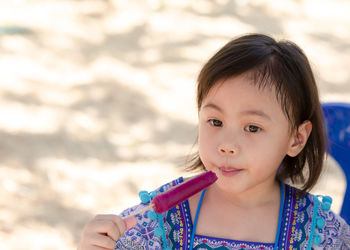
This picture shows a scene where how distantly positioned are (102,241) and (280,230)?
60 centimetres

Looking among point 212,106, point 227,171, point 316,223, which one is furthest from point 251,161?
point 316,223

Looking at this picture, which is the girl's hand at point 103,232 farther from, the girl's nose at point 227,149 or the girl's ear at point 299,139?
the girl's ear at point 299,139

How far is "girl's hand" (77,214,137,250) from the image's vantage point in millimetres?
1532

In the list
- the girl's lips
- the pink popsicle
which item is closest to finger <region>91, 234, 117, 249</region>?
the pink popsicle

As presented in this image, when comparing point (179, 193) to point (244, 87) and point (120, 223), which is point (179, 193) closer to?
point (120, 223)

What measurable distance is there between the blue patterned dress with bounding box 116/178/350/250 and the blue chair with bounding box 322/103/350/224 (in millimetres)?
285

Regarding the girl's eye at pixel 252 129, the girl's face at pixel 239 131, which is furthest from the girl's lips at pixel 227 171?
the girl's eye at pixel 252 129

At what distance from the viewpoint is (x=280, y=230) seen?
188 centimetres

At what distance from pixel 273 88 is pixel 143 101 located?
2.70 m

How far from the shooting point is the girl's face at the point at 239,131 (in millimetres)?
1754

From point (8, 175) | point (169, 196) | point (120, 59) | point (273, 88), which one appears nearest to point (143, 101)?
point (120, 59)

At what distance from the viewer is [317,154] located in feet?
6.73

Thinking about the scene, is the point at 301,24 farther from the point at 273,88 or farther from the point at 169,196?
the point at 169,196

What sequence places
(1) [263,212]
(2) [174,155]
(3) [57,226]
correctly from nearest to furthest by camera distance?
1. (1) [263,212]
2. (3) [57,226]
3. (2) [174,155]
